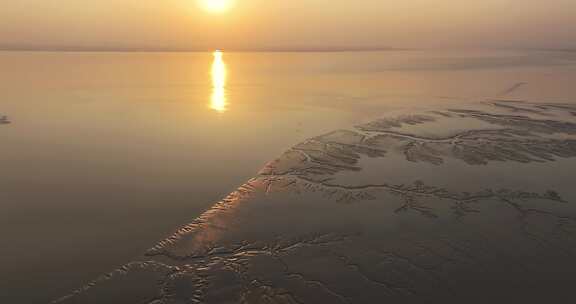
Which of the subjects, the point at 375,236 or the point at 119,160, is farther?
the point at 119,160

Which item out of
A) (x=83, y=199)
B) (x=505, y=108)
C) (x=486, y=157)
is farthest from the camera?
(x=505, y=108)

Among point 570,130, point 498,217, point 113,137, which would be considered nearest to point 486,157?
point 498,217

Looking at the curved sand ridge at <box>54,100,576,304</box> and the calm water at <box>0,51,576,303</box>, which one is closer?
the curved sand ridge at <box>54,100,576,304</box>

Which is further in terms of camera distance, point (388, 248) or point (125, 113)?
point (125, 113)

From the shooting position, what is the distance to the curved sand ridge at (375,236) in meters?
4.90

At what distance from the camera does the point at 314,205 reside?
7305 millimetres

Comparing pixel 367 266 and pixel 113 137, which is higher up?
pixel 113 137

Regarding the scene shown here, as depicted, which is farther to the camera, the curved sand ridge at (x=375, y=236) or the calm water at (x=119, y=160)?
the calm water at (x=119, y=160)

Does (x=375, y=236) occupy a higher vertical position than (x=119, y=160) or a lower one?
lower

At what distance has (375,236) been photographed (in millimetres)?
6215

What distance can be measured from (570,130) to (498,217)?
9388 millimetres

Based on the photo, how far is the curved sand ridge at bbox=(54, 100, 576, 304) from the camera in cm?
490

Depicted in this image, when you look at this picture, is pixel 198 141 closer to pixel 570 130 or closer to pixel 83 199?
pixel 83 199

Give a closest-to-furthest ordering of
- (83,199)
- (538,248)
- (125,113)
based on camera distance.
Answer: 1. (538,248)
2. (83,199)
3. (125,113)
